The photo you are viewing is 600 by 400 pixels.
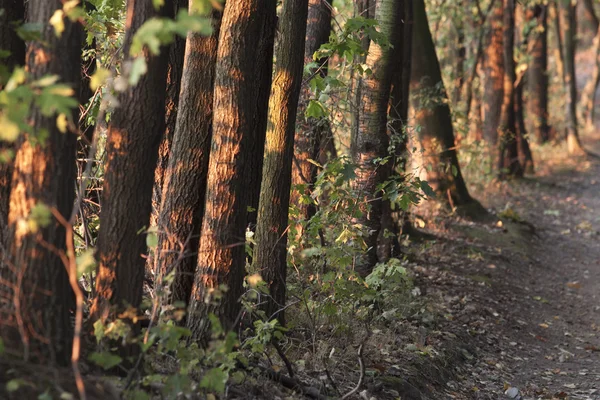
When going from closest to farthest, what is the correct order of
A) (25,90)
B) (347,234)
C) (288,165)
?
(25,90)
(288,165)
(347,234)

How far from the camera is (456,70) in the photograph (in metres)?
19.7

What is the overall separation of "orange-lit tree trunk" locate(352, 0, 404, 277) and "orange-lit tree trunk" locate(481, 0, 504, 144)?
39.6 feet

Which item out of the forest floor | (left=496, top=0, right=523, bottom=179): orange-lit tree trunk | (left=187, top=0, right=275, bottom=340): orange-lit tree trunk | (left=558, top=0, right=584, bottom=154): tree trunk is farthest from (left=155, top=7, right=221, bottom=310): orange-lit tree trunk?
(left=558, top=0, right=584, bottom=154): tree trunk

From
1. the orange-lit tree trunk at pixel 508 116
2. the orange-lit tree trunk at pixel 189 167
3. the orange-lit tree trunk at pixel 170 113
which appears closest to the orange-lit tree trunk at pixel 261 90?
the orange-lit tree trunk at pixel 189 167

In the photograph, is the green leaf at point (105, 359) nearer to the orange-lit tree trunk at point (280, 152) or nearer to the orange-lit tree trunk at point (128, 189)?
the orange-lit tree trunk at point (128, 189)

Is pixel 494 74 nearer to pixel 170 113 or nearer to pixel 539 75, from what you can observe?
pixel 539 75

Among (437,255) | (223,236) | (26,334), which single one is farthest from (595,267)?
(26,334)

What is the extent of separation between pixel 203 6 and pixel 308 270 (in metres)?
4.59

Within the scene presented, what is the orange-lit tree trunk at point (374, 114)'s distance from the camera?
8242 mm

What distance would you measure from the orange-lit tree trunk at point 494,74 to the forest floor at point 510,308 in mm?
3353

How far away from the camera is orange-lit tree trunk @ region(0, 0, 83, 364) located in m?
4.07

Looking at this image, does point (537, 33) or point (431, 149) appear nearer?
point (431, 149)

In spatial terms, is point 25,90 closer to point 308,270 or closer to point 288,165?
point 288,165

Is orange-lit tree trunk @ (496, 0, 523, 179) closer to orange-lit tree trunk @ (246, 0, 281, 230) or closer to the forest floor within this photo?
the forest floor
